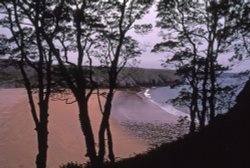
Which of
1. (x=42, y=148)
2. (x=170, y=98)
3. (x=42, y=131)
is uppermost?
(x=42, y=131)

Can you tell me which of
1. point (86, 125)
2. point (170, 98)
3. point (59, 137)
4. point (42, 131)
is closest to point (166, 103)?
point (59, 137)

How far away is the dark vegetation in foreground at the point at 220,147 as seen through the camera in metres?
10.3

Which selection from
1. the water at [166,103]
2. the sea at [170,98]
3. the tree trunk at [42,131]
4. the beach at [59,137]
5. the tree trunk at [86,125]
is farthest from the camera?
the water at [166,103]

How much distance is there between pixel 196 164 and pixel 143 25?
28.0 feet

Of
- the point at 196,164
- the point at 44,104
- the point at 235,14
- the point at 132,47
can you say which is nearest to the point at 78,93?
the point at 44,104

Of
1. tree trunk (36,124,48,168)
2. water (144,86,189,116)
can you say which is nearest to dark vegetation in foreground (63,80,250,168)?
tree trunk (36,124,48,168)

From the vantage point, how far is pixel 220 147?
11.3 metres

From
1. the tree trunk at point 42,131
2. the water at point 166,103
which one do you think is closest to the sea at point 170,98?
the water at point 166,103

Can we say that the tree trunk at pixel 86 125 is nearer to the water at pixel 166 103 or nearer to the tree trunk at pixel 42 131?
the tree trunk at pixel 42 131

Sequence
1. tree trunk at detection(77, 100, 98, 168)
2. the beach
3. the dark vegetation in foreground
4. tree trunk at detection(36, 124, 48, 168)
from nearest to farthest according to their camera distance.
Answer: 1. the dark vegetation in foreground
2. tree trunk at detection(77, 100, 98, 168)
3. tree trunk at detection(36, 124, 48, 168)
4. the beach

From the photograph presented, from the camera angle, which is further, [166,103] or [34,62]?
[166,103]

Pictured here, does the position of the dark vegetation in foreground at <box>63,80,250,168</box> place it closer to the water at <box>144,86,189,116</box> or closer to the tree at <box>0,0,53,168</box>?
the tree at <box>0,0,53,168</box>

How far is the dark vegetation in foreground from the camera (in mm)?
10312

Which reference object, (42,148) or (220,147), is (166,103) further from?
(220,147)
